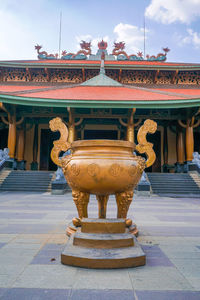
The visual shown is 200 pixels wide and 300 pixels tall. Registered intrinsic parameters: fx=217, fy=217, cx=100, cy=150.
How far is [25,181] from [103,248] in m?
7.84

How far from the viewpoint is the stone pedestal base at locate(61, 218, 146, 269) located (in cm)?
164

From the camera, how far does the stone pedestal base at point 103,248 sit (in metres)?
1.64

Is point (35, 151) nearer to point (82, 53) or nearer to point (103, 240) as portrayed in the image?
point (82, 53)

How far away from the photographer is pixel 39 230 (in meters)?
2.80

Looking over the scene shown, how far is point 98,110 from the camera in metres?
11.0

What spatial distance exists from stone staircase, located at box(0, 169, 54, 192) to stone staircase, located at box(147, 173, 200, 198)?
439 cm

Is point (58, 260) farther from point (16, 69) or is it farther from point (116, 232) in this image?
point (16, 69)

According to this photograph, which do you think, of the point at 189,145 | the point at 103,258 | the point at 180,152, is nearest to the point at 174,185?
the point at 189,145

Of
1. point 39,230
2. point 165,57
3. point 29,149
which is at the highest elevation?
point 165,57

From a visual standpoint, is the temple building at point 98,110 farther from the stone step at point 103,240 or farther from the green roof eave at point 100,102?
the stone step at point 103,240

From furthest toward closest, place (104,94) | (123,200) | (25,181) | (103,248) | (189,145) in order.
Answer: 1. (189,145)
2. (104,94)
3. (25,181)
4. (123,200)
5. (103,248)

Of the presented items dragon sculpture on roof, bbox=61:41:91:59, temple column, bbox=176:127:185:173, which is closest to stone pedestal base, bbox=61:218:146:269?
temple column, bbox=176:127:185:173

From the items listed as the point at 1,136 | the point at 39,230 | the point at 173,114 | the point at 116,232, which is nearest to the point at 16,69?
the point at 1,136

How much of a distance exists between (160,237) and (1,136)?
1331 centimetres
